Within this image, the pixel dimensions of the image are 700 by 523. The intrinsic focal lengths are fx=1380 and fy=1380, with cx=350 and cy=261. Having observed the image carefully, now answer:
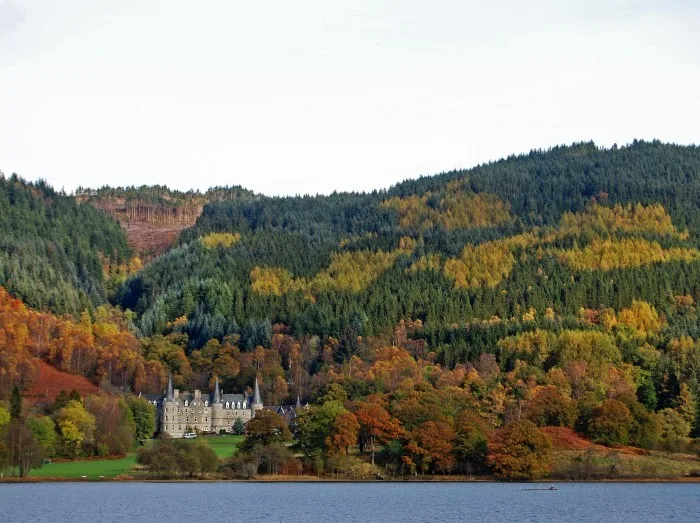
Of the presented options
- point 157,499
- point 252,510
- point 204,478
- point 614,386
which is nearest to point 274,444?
point 204,478

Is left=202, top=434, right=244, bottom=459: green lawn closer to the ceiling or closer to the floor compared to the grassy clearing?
closer to the ceiling

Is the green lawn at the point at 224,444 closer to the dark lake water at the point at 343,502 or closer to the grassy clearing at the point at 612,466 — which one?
the dark lake water at the point at 343,502

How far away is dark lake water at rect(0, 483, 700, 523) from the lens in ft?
343

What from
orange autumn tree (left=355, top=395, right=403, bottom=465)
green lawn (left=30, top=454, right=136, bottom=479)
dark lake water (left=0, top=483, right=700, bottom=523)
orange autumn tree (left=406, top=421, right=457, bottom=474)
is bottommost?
dark lake water (left=0, top=483, right=700, bottom=523)

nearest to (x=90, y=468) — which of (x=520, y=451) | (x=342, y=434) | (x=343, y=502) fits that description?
(x=342, y=434)

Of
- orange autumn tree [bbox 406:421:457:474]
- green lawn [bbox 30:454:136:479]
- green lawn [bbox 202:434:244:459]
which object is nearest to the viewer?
orange autumn tree [bbox 406:421:457:474]

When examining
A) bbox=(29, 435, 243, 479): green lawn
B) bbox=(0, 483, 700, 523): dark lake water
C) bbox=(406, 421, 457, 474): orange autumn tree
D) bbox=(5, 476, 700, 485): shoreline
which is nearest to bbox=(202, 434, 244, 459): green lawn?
bbox=(29, 435, 243, 479): green lawn

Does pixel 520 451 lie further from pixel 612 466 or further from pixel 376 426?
pixel 376 426

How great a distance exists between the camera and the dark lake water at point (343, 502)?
105 m

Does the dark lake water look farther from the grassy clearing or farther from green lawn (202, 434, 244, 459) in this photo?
green lawn (202, 434, 244, 459)

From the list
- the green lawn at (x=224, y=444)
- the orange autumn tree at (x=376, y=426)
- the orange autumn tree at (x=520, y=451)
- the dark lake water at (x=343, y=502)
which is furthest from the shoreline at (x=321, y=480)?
the green lawn at (x=224, y=444)

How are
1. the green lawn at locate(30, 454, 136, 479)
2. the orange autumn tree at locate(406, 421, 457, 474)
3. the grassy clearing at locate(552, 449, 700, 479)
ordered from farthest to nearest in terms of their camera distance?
1. the grassy clearing at locate(552, 449, 700, 479)
2. the green lawn at locate(30, 454, 136, 479)
3. the orange autumn tree at locate(406, 421, 457, 474)

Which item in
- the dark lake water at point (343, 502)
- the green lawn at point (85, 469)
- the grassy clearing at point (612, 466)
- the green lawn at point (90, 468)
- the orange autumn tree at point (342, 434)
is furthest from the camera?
the grassy clearing at point (612, 466)

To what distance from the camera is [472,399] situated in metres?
176
